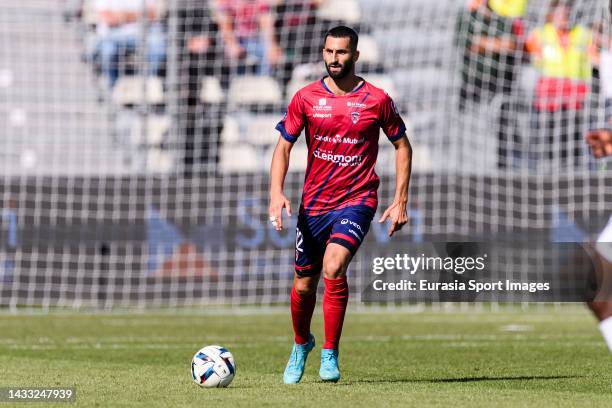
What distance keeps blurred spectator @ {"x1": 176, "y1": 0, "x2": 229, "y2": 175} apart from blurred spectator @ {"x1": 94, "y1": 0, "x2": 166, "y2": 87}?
1.55 feet

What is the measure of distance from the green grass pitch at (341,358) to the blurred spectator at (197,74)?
120 inches

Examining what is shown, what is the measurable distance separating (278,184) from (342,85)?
69 centimetres

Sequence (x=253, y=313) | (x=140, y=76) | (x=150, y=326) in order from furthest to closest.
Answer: (x=140, y=76) → (x=253, y=313) → (x=150, y=326)

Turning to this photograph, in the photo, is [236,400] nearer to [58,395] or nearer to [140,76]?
[58,395]

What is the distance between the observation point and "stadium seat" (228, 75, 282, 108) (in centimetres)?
1934

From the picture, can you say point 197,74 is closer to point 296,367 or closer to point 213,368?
point 296,367

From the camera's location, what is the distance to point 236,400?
6516 millimetres

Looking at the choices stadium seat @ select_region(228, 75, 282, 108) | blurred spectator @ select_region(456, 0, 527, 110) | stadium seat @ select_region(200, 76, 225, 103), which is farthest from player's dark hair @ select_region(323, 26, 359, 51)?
stadium seat @ select_region(228, 75, 282, 108)

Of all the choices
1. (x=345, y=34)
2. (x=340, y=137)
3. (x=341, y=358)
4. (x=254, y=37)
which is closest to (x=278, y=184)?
(x=340, y=137)

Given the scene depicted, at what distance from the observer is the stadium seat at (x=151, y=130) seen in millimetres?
19047

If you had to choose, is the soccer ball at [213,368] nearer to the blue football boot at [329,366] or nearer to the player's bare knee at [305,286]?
the blue football boot at [329,366]

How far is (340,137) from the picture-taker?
7562 mm

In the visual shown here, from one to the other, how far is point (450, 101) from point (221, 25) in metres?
3.53

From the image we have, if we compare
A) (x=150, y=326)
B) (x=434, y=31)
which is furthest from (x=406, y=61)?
(x=150, y=326)
